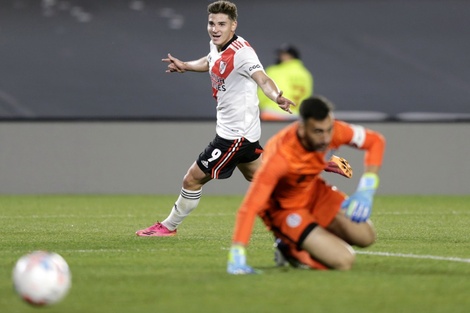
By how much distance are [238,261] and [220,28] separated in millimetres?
3312

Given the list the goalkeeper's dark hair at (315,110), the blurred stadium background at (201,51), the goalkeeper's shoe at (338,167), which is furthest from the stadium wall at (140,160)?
the goalkeeper's dark hair at (315,110)

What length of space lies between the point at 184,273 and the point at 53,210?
6.21m

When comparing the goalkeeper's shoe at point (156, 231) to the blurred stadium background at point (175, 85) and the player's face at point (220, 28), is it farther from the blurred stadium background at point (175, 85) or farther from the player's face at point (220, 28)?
the blurred stadium background at point (175, 85)

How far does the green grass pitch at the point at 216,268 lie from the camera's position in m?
5.60

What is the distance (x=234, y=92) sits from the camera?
9.29m

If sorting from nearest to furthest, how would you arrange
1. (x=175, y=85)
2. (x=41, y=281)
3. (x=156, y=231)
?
(x=41, y=281) < (x=156, y=231) < (x=175, y=85)

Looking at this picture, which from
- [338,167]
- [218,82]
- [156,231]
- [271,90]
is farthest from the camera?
[156,231]

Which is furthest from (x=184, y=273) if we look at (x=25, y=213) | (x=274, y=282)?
(x=25, y=213)

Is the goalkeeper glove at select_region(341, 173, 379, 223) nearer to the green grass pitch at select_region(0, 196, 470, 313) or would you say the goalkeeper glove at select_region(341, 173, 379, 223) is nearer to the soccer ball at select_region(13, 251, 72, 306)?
the green grass pitch at select_region(0, 196, 470, 313)

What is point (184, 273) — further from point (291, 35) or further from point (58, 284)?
point (291, 35)

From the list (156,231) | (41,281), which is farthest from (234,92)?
(41,281)

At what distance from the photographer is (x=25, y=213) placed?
482 inches

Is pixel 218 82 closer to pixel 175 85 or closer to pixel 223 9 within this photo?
pixel 223 9

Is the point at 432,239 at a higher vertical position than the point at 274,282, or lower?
lower
